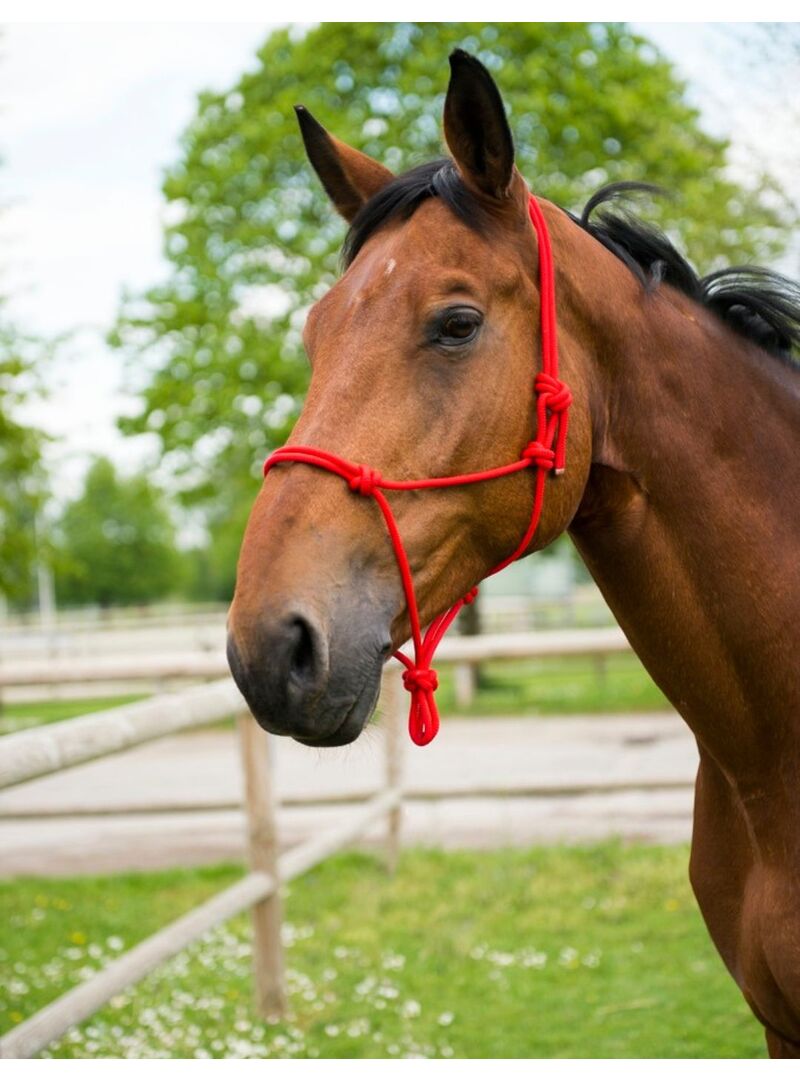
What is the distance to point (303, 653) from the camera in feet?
5.74

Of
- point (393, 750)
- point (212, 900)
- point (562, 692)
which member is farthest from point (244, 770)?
point (562, 692)

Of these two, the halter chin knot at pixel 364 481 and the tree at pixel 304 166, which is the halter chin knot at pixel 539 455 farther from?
the tree at pixel 304 166

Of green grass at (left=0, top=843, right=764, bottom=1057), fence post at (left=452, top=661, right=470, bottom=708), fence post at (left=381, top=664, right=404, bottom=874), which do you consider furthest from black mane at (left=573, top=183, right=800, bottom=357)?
fence post at (left=452, top=661, right=470, bottom=708)

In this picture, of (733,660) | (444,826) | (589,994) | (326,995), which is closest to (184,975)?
(326,995)

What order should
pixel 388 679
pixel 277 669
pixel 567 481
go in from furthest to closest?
pixel 388 679
pixel 567 481
pixel 277 669

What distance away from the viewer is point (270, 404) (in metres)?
13.9

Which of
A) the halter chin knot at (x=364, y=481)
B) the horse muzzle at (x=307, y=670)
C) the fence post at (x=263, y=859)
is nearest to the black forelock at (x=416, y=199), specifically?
the halter chin knot at (x=364, y=481)

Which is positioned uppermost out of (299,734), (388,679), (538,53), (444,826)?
(538,53)

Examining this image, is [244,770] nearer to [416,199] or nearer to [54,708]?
[416,199]

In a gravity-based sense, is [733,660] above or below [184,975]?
above

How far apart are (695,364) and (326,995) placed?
13.0 ft

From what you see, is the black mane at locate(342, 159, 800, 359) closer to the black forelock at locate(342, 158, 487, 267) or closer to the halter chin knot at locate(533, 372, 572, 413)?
the black forelock at locate(342, 158, 487, 267)

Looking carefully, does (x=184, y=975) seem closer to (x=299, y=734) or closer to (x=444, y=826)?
(x=444, y=826)

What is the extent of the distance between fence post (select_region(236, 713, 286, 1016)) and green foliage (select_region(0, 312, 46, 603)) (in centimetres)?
809
